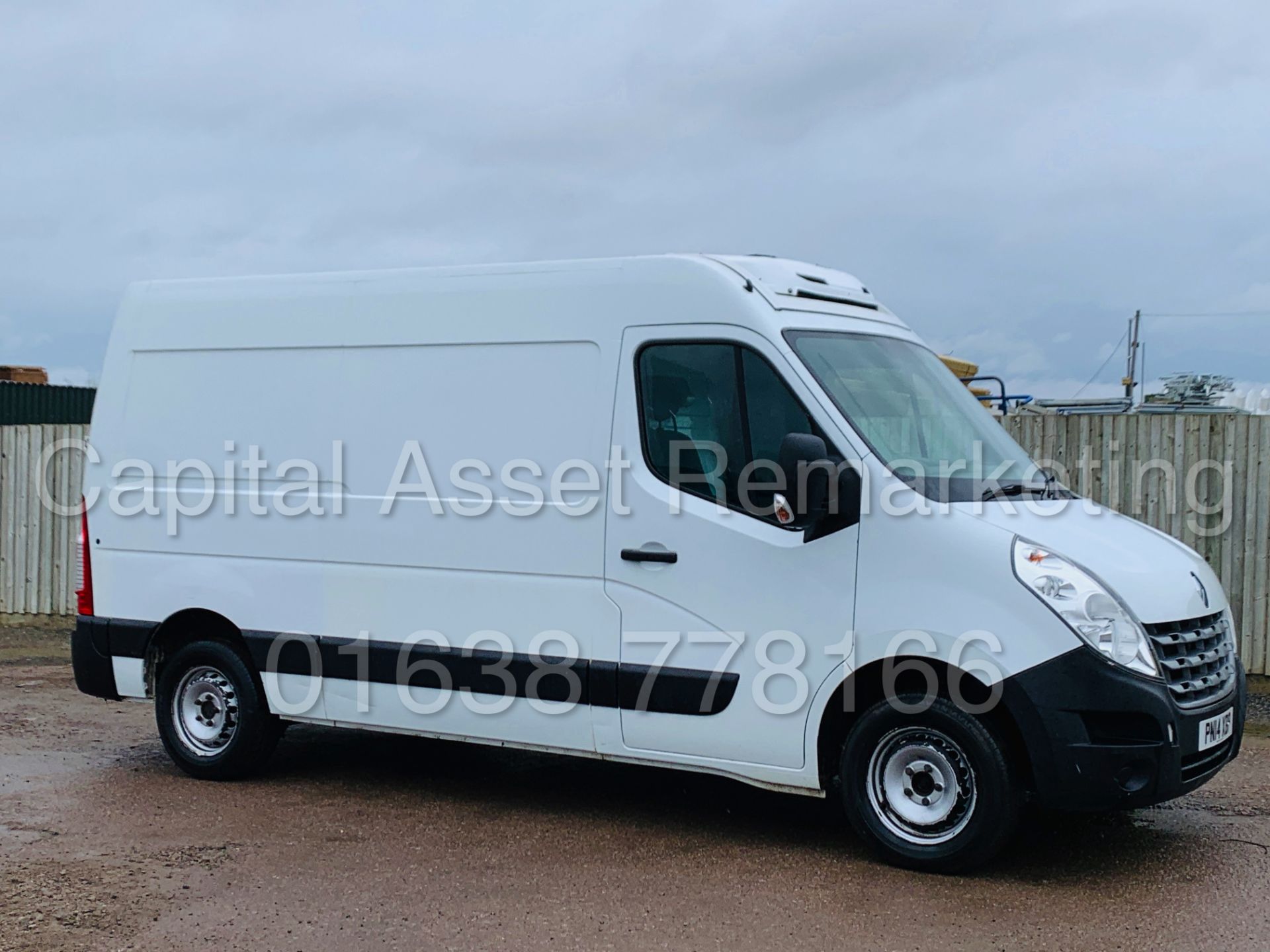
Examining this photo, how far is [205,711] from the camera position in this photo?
27.3ft

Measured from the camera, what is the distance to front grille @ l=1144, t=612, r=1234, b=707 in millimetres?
6012

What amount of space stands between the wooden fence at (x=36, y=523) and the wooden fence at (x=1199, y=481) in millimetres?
9529

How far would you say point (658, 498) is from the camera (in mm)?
6773

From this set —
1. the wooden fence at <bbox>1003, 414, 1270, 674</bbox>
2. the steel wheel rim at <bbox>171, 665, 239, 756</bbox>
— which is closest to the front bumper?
the steel wheel rim at <bbox>171, 665, 239, 756</bbox>

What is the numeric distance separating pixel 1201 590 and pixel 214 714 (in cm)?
525

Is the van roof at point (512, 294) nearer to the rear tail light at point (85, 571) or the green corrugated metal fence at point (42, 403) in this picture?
the rear tail light at point (85, 571)

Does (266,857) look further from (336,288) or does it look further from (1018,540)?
(1018,540)

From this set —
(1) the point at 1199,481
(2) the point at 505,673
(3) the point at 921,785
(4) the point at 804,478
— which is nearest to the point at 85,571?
(2) the point at 505,673

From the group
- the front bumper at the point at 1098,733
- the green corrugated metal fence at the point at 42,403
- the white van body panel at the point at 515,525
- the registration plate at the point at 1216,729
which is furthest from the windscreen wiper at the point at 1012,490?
the green corrugated metal fence at the point at 42,403

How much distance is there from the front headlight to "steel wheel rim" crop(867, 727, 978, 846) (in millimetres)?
735

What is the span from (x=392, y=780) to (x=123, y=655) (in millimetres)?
1688

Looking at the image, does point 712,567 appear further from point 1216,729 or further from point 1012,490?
point 1216,729

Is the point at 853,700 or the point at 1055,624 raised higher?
the point at 1055,624

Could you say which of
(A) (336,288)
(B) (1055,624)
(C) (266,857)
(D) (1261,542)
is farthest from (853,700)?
(D) (1261,542)
